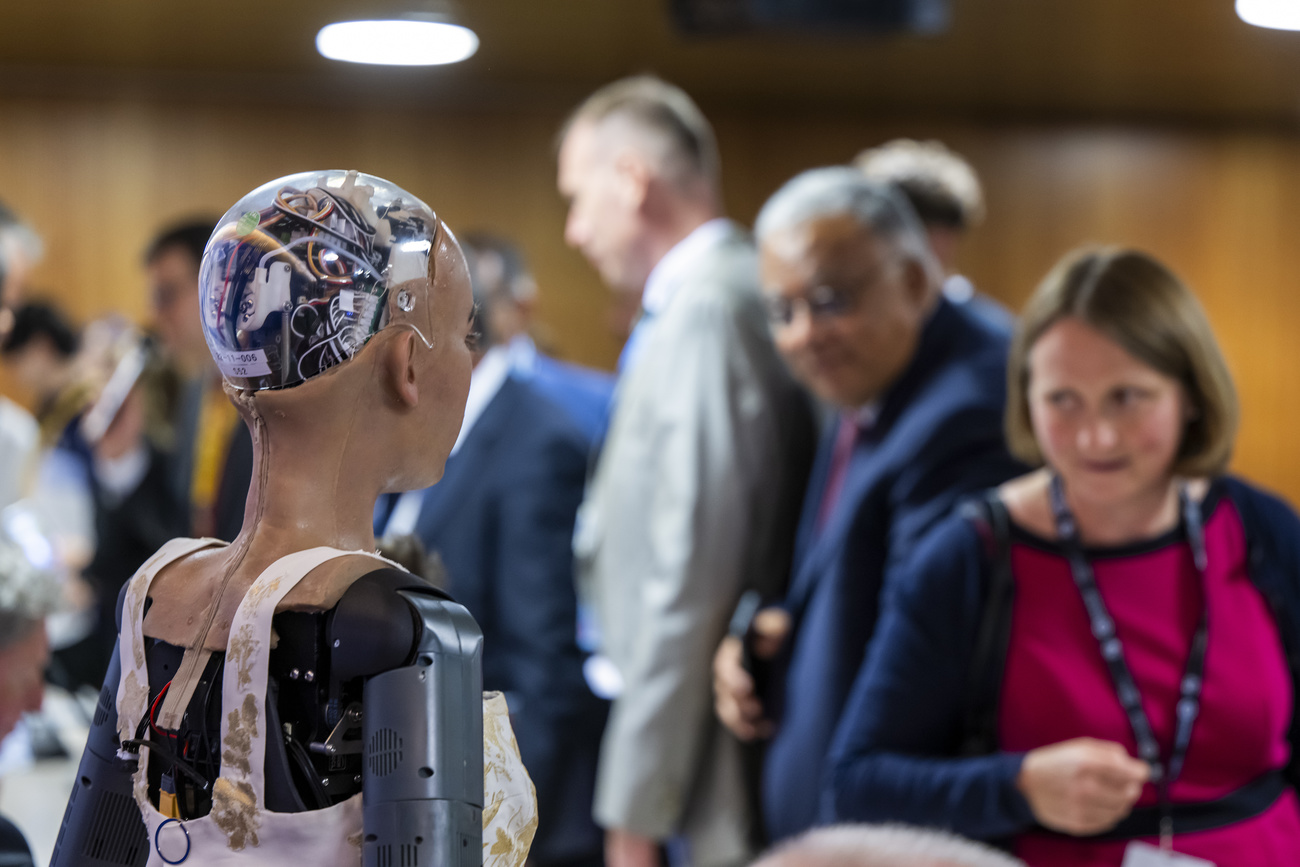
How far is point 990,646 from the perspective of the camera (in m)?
1.83

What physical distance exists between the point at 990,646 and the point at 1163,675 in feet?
0.77

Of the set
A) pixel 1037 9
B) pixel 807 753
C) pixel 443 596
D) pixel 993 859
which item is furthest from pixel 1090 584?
pixel 1037 9

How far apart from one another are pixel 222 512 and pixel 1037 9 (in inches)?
179

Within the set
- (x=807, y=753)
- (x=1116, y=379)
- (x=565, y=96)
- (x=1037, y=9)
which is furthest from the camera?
(x=565, y=96)

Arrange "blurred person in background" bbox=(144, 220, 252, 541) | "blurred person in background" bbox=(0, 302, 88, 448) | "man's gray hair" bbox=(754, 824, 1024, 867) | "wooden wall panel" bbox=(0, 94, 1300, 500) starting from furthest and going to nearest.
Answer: "wooden wall panel" bbox=(0, 94, 1300, 500)
"blurred person in background" bbox=(0, 302, 88, 448)
"blurred person in background" bbox=(144, 220, 252, 541)
"man's gray hair" bbox=(754, 824, 1024, 867)

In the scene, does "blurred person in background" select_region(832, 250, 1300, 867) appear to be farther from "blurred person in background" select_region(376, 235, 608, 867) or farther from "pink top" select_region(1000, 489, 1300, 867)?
"blurred person in background" select_region(376, 235, 608, 867)

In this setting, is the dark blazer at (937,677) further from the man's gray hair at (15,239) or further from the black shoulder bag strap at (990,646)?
the man's gray hair at (15,239)

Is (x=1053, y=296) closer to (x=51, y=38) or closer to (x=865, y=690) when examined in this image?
(x=865, y=690)

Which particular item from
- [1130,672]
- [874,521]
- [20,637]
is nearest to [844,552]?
[874,521]

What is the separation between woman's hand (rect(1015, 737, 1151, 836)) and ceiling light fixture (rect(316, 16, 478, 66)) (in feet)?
7.70

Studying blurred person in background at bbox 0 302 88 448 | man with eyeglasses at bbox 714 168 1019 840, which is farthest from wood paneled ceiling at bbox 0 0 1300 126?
man with eyeglasses at bbox 714 168 1019 840

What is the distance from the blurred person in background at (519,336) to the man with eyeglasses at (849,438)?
61 cm

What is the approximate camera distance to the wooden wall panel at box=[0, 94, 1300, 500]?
7605mm

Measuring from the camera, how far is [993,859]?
2.83 ft
